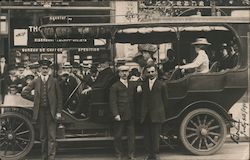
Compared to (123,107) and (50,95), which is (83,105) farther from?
(123,107)

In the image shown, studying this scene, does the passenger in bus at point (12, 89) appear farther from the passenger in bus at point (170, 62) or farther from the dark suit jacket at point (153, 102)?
the passenger in bus at point (170, 62)

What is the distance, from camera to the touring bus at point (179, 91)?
8.33 metres

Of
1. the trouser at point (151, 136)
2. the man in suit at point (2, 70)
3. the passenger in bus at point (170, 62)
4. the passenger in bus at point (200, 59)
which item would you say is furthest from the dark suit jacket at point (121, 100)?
the man in suit at point (2, 70)

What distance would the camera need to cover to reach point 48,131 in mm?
8320

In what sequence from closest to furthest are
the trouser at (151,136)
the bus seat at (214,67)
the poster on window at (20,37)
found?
the poster on window at (20,37) < the trouser at (151,136) < the bus seat at (214,67)

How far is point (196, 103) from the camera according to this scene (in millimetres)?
8500

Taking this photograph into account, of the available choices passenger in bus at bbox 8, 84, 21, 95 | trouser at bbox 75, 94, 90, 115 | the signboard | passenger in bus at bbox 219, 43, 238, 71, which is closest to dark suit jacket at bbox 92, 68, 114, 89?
trouser at bbox 75, 94, 90, 115

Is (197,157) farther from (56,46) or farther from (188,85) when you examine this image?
(56,46)

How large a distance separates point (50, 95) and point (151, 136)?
5.33 ft

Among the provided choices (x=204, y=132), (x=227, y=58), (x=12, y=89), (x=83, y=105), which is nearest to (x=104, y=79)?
(x=83, y=105)

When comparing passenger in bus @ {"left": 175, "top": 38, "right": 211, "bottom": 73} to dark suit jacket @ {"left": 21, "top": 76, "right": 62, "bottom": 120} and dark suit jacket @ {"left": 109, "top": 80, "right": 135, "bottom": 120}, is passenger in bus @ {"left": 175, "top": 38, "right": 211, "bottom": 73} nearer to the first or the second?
dark suit jacket @ {"left": 109, "top": 80, "right": 135, "bottom": 120}

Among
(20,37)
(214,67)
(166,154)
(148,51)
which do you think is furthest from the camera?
(166,154)

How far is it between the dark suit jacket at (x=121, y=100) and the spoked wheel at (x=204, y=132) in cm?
98

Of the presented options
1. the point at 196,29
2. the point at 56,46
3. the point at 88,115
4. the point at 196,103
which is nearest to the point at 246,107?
the point at 196,103
